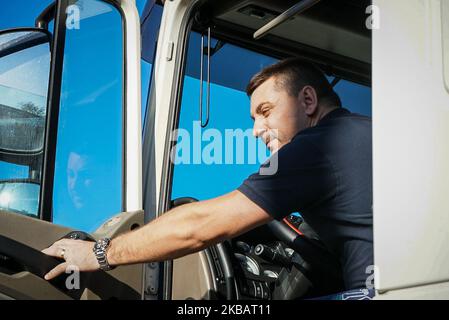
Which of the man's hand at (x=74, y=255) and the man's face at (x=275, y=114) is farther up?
the man's face at (x=275, y=114)

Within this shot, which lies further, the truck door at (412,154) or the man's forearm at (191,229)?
the man's forearm at (191,229)

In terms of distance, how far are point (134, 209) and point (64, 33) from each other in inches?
27.6

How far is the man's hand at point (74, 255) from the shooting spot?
1830 mm

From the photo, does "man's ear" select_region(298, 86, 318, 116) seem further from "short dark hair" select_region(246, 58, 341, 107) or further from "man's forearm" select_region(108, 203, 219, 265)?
"man's forearm" select_region(108, 203, 219, 265)

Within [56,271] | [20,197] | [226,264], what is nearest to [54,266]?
[56,271]

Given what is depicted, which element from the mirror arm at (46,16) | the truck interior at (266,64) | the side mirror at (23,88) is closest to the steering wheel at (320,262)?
the truck interior at (266,64)

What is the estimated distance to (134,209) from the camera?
220cm

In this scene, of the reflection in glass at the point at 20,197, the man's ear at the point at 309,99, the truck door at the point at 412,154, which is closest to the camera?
the truck door at the point at 412,154

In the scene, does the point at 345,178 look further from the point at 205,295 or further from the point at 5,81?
the point at 5,81

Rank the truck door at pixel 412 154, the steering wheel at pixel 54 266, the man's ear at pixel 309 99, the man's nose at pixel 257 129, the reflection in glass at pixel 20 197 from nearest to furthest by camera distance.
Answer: the truck door at pixel 412 154 < the steering wheel at pixel 54 266 < the reflection in glass at pixel 20 197 < the man's ear at pixel 309 99 < the man's nose at pixel 257 129

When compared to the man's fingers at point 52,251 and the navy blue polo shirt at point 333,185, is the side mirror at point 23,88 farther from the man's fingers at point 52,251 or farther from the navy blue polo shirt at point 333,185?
the navy blue polo shirt at point 333,185

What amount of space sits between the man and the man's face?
193 millimetres

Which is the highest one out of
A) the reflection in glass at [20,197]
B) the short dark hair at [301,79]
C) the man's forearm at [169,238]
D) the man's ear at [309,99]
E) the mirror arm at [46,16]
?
the mirror arm at [46,16]
